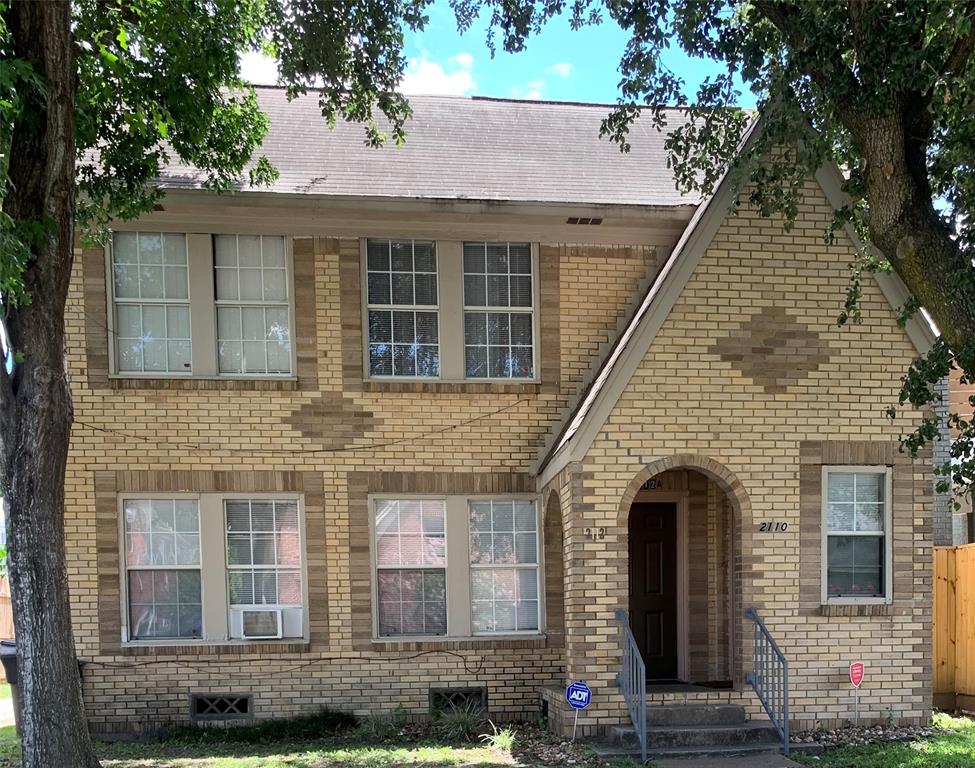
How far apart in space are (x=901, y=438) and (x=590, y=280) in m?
3.78

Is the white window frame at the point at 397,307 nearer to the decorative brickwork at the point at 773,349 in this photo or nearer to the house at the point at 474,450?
the house at the point at 474,450

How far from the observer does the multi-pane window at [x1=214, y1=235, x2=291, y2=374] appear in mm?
9188

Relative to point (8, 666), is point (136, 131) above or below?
above

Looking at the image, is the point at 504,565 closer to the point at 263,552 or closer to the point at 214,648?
the point at 263,552

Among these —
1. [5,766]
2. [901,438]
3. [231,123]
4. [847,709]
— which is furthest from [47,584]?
[901,438]

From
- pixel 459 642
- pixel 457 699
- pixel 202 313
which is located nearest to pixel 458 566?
pixel 459 642

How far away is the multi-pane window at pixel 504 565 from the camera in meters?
9.38

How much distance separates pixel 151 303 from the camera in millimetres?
9070

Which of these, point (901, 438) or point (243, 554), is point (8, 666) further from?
point (901, 438)

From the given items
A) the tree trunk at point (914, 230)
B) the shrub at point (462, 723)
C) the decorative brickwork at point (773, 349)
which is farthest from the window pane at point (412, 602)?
the tree trunk at point (914, 230)

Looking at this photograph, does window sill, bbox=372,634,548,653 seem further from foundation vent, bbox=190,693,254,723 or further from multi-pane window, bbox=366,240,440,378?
multi-pane window, bbox=366,240,440,378

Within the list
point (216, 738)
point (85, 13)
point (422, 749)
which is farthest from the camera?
point (216, 738)

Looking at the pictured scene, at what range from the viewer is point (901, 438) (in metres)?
8.51

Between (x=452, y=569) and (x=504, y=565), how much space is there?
0.62 metres
